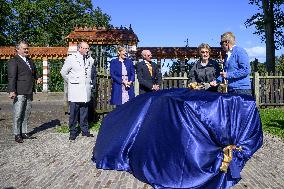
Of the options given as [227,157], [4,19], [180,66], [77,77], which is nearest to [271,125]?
[77,77]

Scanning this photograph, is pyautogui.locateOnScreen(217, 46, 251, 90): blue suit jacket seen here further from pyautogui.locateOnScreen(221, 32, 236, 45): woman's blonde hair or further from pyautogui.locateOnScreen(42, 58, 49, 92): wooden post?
pyautogui.locateOnScreen(42, 58, 49, 92): wooden post

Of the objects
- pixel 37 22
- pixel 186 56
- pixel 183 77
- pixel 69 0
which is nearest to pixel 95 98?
pixel 183 77

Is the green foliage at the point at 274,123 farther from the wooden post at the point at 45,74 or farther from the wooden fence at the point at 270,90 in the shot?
the wooden post at the point at 45,74

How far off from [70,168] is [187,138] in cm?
202

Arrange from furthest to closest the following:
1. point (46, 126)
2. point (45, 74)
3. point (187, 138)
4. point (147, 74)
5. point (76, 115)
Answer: point (45, 74)
point (46, 126)
point (76, 115)
point (147, 74)
point (187, 138)

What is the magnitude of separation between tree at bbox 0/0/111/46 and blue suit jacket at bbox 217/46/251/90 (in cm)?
4712

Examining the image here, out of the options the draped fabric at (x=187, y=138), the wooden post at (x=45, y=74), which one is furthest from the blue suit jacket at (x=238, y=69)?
the wooden post at (x=45, y=74)

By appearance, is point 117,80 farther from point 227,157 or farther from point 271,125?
point 271,125

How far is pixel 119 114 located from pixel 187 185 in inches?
67.0

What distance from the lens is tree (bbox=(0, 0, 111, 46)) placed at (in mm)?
50594

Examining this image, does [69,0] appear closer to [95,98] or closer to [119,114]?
[95,98]

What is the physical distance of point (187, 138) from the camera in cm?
457

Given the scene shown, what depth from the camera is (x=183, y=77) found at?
48.6 ft

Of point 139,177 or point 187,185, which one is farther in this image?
point 139,177
